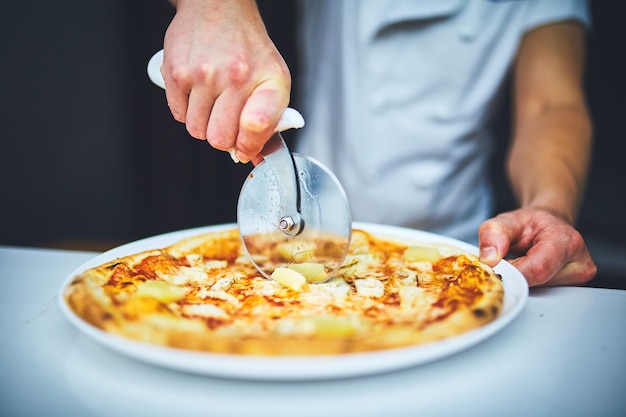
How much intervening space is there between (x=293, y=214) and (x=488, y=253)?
45 centimetres

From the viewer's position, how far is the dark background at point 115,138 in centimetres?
321

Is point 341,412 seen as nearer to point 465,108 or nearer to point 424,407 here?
point 424,407

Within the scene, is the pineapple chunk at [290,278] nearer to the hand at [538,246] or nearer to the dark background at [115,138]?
the hand at [538,246]

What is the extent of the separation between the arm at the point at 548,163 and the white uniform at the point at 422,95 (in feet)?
0.31

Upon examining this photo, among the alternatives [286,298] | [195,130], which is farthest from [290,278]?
[195,130]

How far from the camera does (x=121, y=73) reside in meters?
3.54

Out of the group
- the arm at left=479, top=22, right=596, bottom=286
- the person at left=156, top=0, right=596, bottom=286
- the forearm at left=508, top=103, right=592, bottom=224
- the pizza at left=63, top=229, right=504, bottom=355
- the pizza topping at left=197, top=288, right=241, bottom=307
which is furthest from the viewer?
the person at left=156, top=0, right=596, bottom=286

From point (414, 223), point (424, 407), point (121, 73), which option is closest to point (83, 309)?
point (424, 407)

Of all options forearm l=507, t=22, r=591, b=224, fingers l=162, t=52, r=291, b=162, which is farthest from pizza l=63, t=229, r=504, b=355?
forearm l=507, t=22, r=591, b=224

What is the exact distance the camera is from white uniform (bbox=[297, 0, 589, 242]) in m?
1.96

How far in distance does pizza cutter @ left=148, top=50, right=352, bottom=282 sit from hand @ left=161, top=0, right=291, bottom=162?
0.07 meters

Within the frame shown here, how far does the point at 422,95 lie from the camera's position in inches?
80.3

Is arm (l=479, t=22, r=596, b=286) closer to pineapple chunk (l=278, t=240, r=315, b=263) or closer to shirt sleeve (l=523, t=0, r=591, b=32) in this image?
shirt sleeve (l=523, t=0, r=591, b=32)

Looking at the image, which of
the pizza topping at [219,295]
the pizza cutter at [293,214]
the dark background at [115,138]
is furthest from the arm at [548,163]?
the dark background at [115,138]
